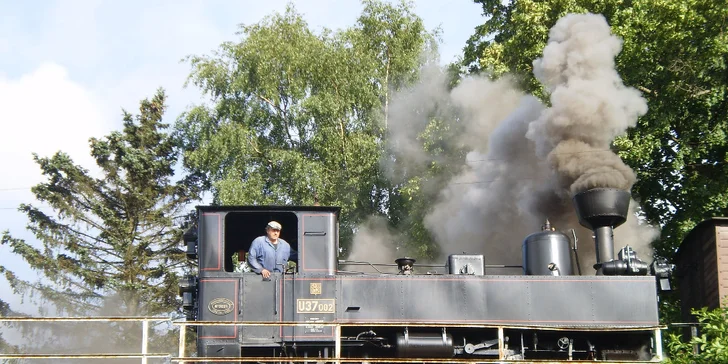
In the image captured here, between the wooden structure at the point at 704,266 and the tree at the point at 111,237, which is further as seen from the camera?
the tree at the point at 111,237

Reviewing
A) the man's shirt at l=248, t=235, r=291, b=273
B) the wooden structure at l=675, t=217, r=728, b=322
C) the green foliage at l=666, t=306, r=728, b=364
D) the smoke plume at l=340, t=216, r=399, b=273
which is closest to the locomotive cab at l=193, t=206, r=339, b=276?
the man's shirt at l=248, t=235, r=291, b=273

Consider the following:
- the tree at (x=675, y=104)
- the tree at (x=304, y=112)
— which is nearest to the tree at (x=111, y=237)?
the tree at (x=304, y=112)

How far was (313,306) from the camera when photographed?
1285 cm

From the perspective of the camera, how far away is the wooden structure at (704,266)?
13.4 meters

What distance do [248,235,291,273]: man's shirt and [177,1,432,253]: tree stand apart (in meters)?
15.6

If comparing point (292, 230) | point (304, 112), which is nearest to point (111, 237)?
point (304, 112)

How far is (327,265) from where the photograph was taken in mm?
12961

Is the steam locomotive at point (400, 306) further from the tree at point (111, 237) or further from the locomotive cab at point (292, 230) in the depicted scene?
the tree at point (111, 237)

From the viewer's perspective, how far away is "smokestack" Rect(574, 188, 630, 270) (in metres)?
14.3

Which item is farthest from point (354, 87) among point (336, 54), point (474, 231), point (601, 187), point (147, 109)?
point (601, 187)

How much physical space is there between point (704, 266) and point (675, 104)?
865cm

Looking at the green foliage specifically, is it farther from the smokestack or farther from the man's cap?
the man's cap

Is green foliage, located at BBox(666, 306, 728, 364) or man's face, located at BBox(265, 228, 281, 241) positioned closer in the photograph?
green foliage, located at BBox(666, 306, 728, 364)

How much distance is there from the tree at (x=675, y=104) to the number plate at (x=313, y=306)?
10.8 meters
